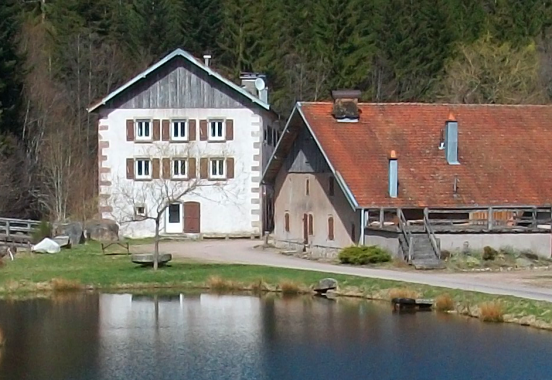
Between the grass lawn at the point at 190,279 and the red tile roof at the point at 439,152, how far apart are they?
625 cm

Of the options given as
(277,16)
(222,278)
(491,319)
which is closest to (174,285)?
(222,278)

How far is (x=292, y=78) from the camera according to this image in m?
65.4

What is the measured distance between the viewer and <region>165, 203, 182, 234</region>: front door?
52.0 m

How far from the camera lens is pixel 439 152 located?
137ft

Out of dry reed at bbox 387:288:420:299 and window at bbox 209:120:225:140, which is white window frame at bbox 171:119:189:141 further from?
dry reed at bbox 387:288:420:299

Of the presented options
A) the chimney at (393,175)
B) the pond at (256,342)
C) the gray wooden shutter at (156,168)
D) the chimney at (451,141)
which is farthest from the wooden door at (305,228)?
the pond at (256,342)

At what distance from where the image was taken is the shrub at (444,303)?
27.8 m

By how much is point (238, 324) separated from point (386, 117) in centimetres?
1891

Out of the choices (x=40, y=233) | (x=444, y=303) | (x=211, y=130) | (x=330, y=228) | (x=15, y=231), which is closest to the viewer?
(x=444, y=303)

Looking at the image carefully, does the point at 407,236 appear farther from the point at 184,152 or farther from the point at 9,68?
the point at 9,68

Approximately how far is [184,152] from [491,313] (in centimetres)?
2832

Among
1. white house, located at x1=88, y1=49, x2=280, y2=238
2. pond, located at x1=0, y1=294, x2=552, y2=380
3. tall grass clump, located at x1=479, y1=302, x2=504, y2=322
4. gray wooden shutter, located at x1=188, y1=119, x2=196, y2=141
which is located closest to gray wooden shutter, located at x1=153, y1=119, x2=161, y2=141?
white house, located at x1=88, y1=49, x2=280, y2=238

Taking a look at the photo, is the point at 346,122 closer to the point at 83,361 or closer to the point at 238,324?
the point at 238,324

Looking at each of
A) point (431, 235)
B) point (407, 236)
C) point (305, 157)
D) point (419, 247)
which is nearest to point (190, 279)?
point (407, 236)
